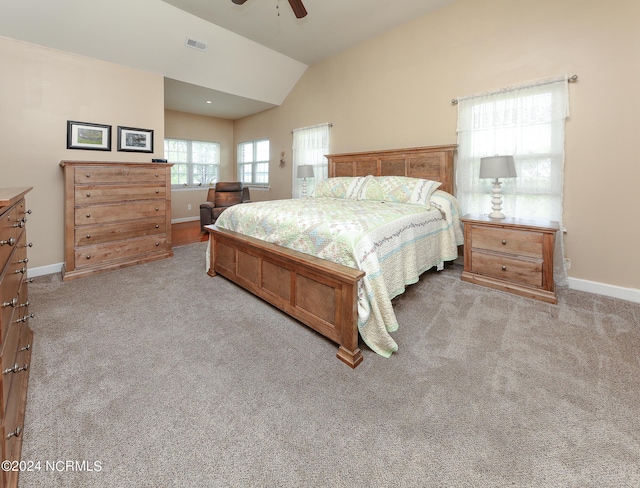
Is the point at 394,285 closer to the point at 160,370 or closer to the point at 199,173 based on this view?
the point at 160,370

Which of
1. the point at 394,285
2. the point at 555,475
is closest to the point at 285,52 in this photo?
the point at 394,285

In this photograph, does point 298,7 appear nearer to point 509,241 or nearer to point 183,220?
point 509,241

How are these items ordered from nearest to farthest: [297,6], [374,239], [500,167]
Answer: [374,239], [297,6], [500,167]

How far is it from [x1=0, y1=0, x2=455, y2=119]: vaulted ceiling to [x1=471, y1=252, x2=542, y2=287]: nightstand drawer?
9.88ft

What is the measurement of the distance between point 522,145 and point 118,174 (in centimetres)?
443

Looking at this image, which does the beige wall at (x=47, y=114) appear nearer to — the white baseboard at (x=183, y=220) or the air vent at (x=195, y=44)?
the air vent at (x=195, y=44)

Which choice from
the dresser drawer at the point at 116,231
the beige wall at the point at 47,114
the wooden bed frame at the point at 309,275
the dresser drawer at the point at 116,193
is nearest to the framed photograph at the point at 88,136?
the beige wall at the point at 47,114

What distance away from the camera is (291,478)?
3.48 ft

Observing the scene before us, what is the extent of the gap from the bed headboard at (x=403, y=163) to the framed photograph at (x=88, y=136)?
3.06 meters

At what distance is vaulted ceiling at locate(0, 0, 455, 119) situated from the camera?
10.1ft

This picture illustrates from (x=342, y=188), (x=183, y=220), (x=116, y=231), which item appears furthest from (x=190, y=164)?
(x=342, y=188)

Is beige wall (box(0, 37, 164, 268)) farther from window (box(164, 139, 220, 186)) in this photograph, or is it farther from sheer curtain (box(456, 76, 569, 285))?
sheer curtain (box(456, 76, 569, 285))

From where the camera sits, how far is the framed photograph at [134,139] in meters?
3.81

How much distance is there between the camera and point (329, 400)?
56.9 inches
